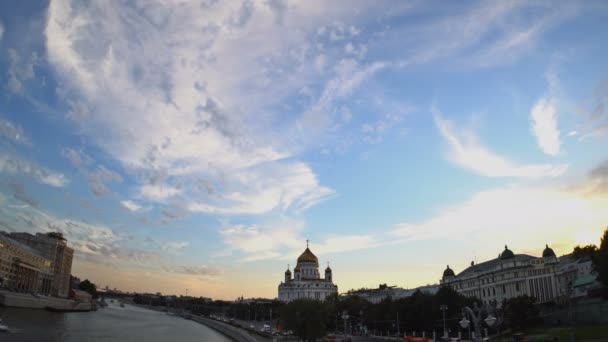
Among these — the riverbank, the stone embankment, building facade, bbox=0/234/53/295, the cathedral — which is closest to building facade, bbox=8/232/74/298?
building facade, bbox=0/234/53/295

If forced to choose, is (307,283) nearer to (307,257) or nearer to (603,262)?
(307,257)

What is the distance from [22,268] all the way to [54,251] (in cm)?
3682

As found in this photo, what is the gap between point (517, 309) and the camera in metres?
Result: 77.9

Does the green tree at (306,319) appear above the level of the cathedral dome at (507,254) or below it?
below

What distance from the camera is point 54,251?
186 m

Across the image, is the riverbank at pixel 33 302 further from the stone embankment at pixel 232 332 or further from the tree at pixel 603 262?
the tree at pixel 603 262

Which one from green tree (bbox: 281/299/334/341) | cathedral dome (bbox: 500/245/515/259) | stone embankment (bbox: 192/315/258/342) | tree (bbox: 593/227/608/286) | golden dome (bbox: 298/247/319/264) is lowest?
stone embankment (bbox: 192/315/258/342)

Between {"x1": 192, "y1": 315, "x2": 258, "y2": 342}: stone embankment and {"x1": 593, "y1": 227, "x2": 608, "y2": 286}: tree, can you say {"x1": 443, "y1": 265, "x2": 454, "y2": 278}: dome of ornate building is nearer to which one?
{"x1": 192, "y1": 315, "x2": 258, "y2": 342}: stone embankment

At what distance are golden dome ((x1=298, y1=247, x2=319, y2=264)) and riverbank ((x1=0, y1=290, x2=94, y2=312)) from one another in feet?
256

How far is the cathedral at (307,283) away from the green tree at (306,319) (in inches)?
4287

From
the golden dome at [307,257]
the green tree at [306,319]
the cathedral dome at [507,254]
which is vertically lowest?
the green tree at [306,319]

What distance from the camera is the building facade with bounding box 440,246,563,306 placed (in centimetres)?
11315

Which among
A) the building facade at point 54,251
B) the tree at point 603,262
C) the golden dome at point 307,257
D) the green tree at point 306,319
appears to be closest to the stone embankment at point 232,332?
the green tree at point 306,319

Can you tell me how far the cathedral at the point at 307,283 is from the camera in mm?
181250
